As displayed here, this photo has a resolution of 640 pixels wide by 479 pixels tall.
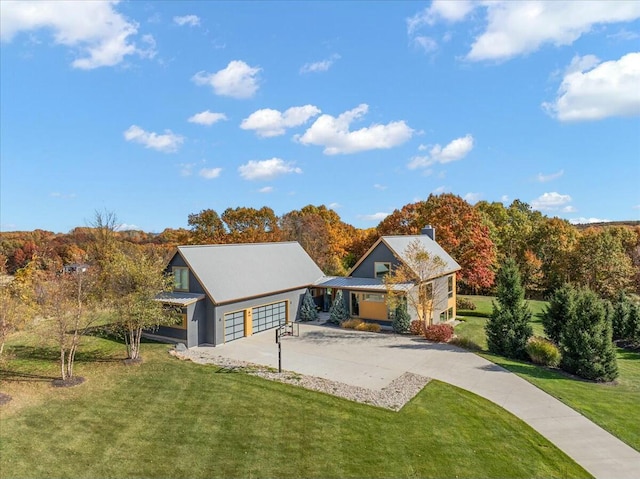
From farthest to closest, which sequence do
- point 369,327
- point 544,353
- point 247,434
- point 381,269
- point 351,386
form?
point 381,269, point 369,327, point 544,353, point 351,386, point 247,434

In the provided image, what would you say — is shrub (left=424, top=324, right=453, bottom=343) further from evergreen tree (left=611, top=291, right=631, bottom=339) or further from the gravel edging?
evergreen tree (left=611, top=291, right=631, bottom=339)

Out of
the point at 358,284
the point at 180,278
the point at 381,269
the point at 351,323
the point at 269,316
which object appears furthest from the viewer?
the point at 381,269

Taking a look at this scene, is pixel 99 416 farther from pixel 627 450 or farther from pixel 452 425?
pixel 627 450

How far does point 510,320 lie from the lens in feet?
68.1

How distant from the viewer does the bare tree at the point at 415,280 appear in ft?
78.2

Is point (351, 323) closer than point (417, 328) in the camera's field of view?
No

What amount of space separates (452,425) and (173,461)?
8195 mm

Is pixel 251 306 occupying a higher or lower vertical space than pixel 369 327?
higher

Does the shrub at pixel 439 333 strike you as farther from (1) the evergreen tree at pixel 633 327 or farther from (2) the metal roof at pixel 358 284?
(1) the evergreen tree at pixel 633 327

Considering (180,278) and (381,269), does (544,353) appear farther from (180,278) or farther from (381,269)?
(180,278)

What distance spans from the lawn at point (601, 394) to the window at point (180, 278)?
16.7 meters

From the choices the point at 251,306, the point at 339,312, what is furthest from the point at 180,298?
the point at 339,312

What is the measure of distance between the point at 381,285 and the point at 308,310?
5572mm

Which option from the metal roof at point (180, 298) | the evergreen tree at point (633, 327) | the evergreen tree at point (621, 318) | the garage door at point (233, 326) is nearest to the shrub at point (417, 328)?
the garage door at point (233, 326)
